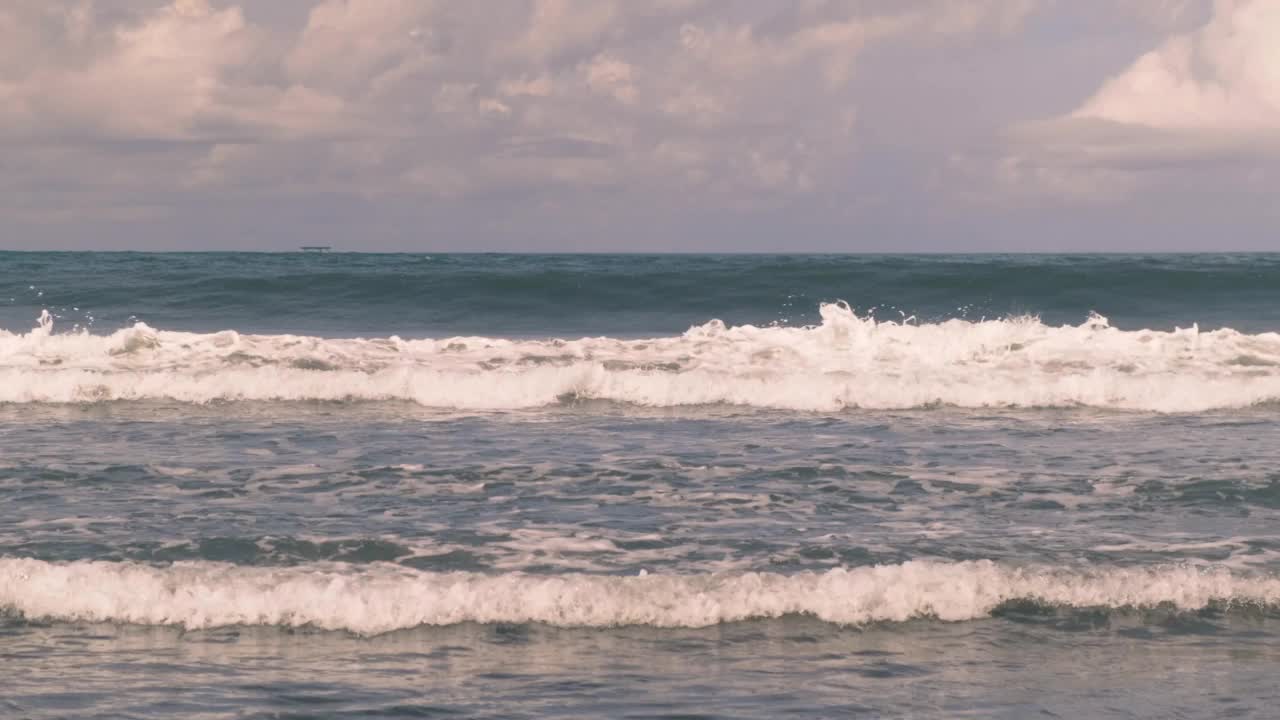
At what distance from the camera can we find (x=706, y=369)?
57.8 ft

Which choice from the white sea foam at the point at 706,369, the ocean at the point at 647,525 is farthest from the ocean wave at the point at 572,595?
the white sea foam at the point at 706,369

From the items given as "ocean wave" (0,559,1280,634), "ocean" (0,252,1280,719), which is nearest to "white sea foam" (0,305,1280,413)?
"ocean" (0,252,1280,719)

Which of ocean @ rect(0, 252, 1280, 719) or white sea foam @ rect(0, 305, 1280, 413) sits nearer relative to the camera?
ocean @ rect(0, 252, 1280, 719)

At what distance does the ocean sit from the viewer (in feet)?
20.6

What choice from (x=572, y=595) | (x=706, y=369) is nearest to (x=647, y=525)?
(x=572, y=595)

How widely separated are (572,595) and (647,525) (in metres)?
1.86

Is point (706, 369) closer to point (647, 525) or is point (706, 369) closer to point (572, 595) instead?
point (647, 525)

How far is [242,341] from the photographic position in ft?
60.7

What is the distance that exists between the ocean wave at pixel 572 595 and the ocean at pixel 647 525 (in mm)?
20

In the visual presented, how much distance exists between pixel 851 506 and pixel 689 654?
11.1 feet

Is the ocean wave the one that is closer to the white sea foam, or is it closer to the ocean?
the ocean

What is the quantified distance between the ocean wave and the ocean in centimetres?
2

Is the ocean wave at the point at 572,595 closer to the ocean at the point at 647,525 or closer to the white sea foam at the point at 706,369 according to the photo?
the ocean at the point at 647,525

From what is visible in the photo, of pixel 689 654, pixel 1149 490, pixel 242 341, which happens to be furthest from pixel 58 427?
pixel 1149 490
